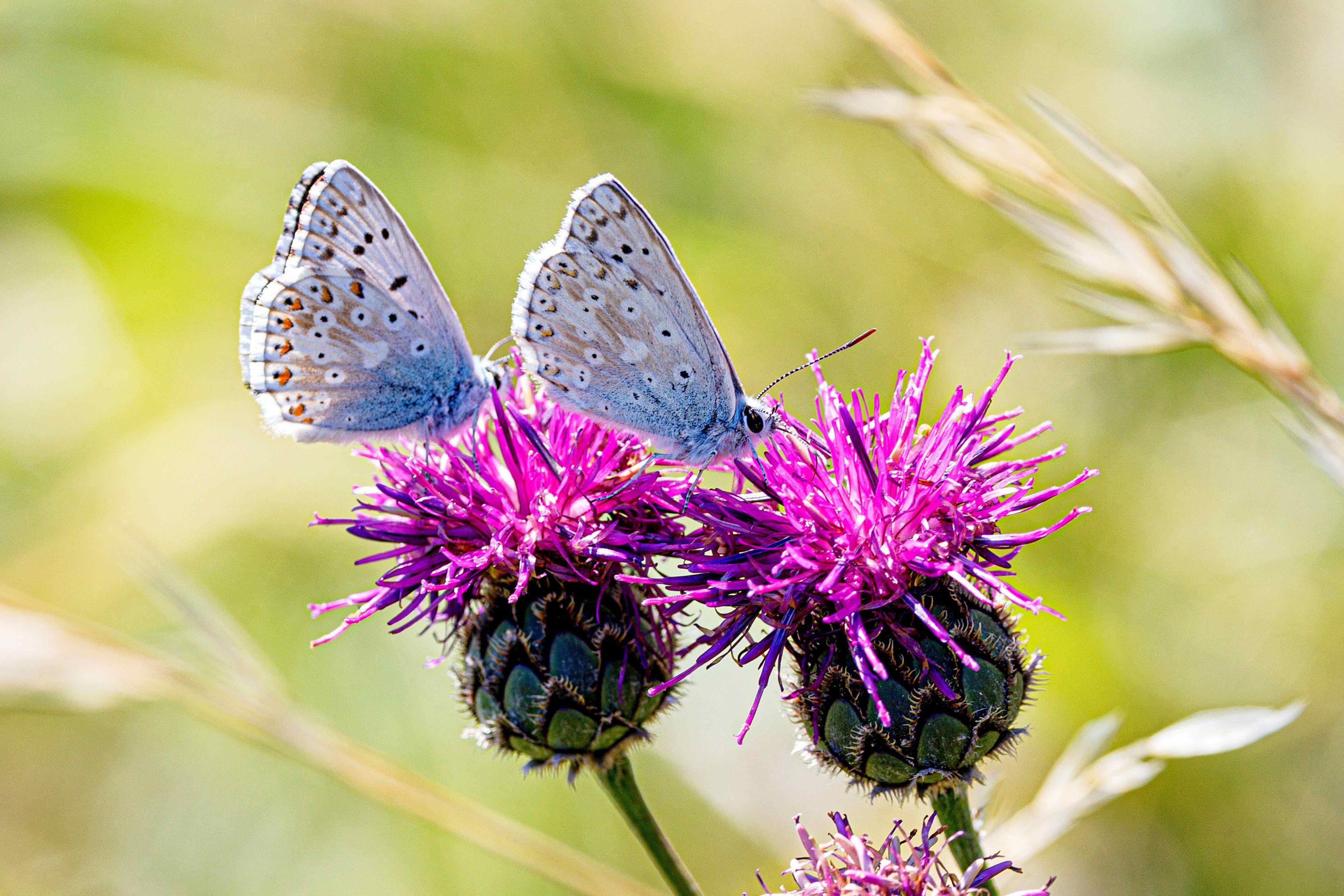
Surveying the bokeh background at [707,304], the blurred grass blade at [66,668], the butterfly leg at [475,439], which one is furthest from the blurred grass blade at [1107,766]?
the blurred grass blade at [66,668]

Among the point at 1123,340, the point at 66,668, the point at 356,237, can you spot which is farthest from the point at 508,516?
the point at 1123,340

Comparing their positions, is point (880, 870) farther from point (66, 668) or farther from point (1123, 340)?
point (66, 668)

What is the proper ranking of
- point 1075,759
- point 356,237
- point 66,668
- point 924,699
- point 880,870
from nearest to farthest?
point 880,870, point 924,699, point 1075,759, point 356,237, point 66,668

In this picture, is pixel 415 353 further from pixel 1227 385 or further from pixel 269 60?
pixel 269 60

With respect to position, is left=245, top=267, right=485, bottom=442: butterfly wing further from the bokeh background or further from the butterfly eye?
the bokeh background

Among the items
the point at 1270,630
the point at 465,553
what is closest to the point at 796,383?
the point at 1270,630
